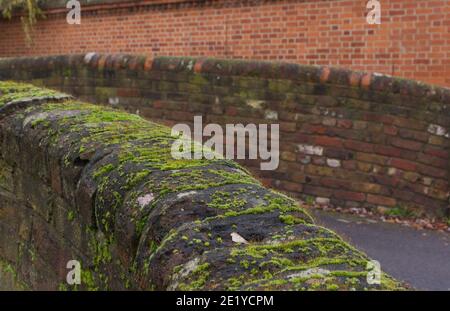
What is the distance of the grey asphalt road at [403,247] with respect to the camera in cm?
531

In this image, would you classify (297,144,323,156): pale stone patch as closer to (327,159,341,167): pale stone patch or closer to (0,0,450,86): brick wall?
(327,159,341,167): pale stone patch

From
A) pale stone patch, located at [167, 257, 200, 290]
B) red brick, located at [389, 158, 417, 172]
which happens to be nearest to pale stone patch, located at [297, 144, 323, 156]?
red brick, located at [389, 158, 417, 172]

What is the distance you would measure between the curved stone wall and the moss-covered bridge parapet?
182 inches

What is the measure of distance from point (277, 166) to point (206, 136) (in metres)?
1.24

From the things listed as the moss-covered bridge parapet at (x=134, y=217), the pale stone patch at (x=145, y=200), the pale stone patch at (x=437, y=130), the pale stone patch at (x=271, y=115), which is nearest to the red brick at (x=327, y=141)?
the pale stone patch at (x=271, y=115)

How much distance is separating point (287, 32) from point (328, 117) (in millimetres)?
2184

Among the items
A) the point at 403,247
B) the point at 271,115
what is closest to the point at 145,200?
the point at 403,247

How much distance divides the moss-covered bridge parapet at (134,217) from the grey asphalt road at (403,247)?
8.13 feet

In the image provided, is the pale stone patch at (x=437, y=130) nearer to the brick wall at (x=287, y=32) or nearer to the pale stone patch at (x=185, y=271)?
the brick wall at (x=287, y=32)

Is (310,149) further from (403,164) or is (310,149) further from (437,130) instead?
(437,130)

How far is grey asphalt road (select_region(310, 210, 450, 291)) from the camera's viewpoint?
5.31 m

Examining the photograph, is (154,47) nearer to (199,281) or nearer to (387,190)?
(387,190)

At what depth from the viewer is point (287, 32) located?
928 centimetres
